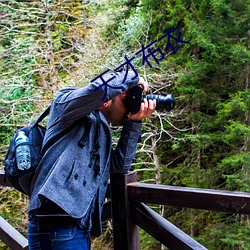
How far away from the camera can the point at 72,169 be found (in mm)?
1016

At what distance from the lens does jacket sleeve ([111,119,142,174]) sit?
3.90ft

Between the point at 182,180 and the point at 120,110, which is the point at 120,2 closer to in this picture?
the point at 182,180

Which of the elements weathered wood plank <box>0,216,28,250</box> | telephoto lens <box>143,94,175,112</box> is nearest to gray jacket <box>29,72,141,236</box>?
telephoto lens <box>143,94,175,112</box>

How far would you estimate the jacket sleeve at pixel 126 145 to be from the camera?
1188mm

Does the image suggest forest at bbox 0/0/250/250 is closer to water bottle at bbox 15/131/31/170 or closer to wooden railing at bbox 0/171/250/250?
wooden railing at bbox 0/171/250/250

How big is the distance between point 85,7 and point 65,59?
763mm

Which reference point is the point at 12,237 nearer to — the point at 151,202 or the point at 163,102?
the point at 151,202

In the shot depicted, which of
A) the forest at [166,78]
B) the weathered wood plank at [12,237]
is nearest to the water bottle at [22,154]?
the weathered wood plank at [12,237]

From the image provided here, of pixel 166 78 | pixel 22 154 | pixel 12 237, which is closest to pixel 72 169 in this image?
pixel 22 154

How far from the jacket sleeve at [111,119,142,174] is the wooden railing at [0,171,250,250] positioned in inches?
5.9

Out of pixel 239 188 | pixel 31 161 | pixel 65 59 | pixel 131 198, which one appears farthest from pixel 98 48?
pixel 31 161

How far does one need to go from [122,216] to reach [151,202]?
155mm

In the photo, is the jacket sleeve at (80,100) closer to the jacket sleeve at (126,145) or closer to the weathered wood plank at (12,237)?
the jacket sleeve at (126,145)

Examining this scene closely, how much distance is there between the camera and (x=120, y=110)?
1.19 m
